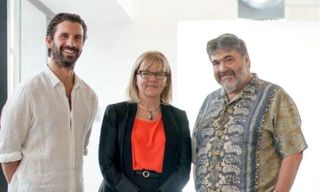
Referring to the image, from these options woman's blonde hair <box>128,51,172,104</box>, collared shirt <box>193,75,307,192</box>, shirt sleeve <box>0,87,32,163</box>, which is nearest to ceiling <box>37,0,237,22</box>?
woman's blonde hair <box>128,51,172,104</box>

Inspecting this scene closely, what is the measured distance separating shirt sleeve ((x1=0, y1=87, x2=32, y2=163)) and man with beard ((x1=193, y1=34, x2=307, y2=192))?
0.87 meters

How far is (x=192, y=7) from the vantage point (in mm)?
3996

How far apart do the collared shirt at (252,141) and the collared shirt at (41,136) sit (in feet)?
2.22

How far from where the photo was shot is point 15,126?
6.33ft

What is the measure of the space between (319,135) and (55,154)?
281 centimetres

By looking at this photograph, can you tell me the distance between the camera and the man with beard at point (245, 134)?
2045 millimetres

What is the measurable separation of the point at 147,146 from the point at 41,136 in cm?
52

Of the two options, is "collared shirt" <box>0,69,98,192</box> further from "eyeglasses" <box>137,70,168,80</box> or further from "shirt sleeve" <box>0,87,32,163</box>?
"eyeglasses" <box>137,70,168,80</box>

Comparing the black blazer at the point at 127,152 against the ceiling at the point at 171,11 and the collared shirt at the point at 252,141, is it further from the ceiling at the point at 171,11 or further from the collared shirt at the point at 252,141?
the ceiling at the point at 171,11

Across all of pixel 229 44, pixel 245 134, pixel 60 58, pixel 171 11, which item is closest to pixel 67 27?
pixel 60 58

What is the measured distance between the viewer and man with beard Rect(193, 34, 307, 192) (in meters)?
2.04

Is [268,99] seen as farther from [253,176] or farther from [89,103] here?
[89,103]

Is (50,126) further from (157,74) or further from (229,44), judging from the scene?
(229,44)

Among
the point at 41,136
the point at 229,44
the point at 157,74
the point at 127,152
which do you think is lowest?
the point at 127,152
